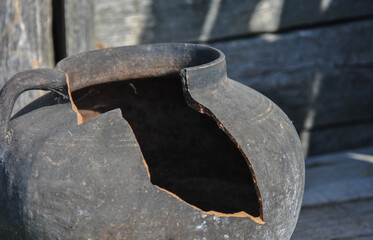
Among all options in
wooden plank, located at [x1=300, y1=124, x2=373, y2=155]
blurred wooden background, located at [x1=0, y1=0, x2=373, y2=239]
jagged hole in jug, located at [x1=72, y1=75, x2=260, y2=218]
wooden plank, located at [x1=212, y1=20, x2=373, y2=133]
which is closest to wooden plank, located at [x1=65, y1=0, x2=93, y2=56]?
blurred wooden background, located at [x1=0, y1=0, x2=373, y2=239]

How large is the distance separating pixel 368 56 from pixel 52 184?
104 inches

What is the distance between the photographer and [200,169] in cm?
293

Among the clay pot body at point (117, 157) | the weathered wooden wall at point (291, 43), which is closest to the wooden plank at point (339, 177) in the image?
the weathered wooden wall at point (291, 43)

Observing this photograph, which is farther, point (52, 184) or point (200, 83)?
point (200, 83)

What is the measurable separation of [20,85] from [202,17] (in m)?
1.72

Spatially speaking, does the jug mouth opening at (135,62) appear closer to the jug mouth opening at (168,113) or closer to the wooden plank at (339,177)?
the jug mouth opening at (168,113)

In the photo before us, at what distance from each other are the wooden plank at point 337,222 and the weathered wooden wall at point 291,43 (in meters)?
0.74

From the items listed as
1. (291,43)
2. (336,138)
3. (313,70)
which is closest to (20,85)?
(291,43)

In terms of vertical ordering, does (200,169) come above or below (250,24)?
below

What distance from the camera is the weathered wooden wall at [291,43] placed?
341 cm

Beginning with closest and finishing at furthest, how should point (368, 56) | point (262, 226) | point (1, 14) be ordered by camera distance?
point (262, 226)
point (1, 14)
point (368, 56)

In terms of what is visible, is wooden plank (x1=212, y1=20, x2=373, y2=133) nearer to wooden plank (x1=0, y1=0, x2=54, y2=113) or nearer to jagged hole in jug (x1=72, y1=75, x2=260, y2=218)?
jagged hole in jug (x1=72, y1=75, x2=260, y2=218)

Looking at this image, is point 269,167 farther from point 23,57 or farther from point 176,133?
point 23,57

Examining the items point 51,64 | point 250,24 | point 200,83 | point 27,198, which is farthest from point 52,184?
point 250,24
